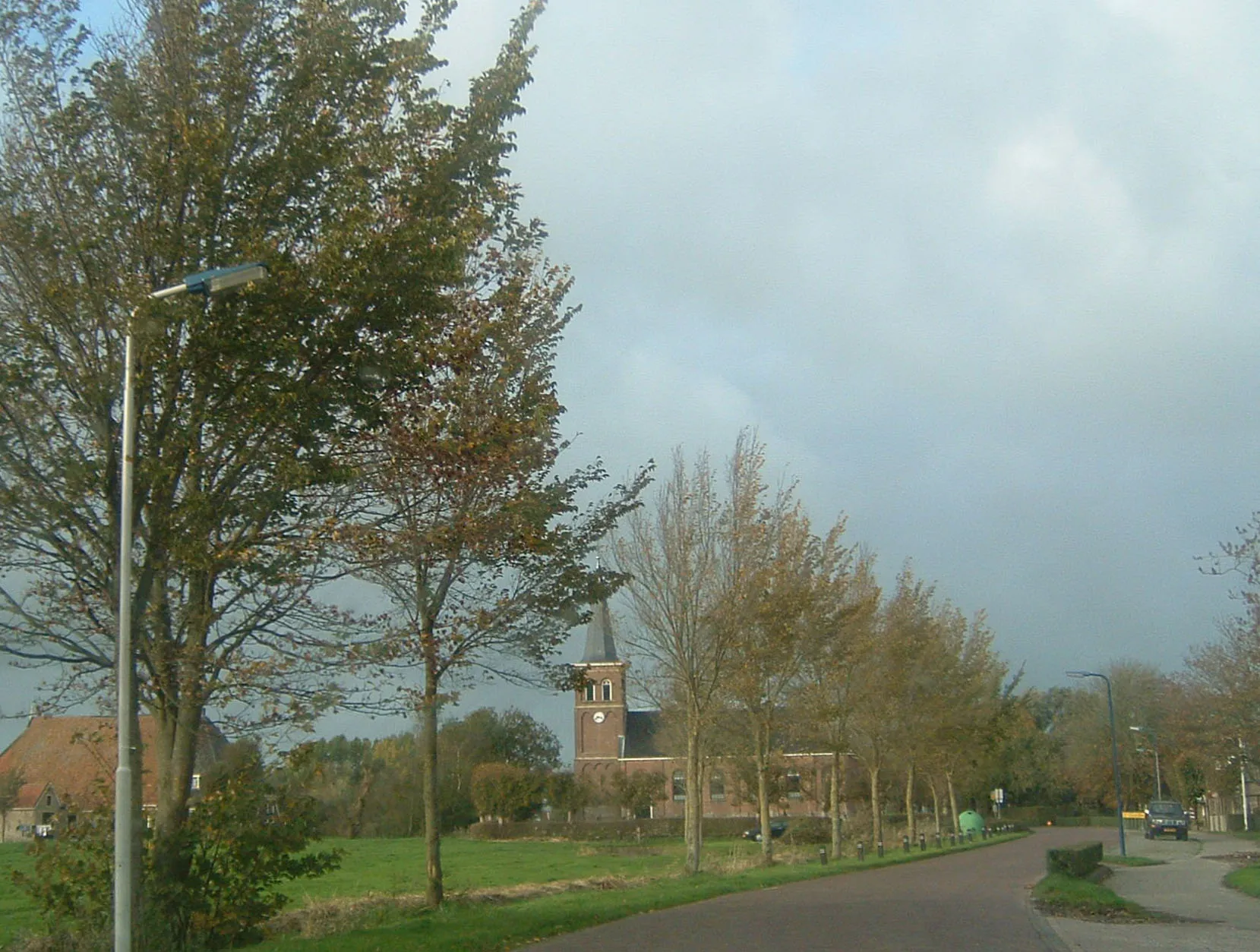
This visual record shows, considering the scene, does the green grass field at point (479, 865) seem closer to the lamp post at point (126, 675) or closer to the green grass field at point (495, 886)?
the green grass field at point (495, 886)

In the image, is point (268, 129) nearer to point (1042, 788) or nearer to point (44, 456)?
point (44, 456)

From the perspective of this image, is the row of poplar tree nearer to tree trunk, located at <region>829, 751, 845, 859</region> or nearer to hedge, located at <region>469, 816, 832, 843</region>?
tree trunk, located at <region>829, 751, 845, 859</region>

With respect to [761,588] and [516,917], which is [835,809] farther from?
[516,917]

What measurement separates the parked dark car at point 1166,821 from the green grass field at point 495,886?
39.9 feet

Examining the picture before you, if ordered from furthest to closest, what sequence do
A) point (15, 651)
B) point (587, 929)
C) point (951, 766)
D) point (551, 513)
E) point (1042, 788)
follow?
point (1042, 788), point (951, 766), point (587, 929), point (551, 513), point (15, 651)

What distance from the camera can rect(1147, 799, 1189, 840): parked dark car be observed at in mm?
63125

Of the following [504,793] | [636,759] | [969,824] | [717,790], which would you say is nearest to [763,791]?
[969,824]

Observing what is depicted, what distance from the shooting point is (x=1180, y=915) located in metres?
21.3

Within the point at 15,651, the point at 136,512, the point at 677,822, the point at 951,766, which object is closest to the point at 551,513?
the point at 136,512

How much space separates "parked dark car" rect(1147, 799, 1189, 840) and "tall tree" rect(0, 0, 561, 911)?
60.7m

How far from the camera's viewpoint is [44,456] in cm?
1269

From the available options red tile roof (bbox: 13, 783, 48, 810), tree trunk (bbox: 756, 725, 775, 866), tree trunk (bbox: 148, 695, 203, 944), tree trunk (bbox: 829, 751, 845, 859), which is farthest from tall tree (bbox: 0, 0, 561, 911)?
red tile roof (bbox: 13, 783, 48, 810)

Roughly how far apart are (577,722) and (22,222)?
99.6 meters

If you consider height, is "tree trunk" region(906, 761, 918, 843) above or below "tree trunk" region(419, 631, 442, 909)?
below
